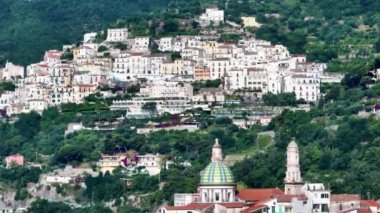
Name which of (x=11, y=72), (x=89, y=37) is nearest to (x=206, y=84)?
(x=11, y=72)

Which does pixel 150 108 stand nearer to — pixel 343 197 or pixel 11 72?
pixel 11 72

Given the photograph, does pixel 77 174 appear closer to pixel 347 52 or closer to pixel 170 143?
pixel 170 143

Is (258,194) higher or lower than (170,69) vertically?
lower

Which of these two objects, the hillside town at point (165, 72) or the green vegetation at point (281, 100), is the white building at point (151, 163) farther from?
A: the green vegetation at point (281, 100)

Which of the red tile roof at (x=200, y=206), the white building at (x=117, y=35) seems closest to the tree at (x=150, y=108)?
the white building at (x=117, y=35)

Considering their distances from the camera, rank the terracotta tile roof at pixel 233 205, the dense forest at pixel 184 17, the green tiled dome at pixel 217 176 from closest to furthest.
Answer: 1. the terracotta tile roof at pixel 233 205
2. the green tiled dome at pixel 217 176
3. the dense forest at pixel 184 17

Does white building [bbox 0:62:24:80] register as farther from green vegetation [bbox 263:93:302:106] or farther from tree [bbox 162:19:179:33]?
green vegetation [bbox 263:93:302:106]

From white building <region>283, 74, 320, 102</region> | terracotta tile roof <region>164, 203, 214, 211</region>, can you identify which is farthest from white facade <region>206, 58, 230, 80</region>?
terracotta tile roof <region>164, 203, 214, 211</region>
